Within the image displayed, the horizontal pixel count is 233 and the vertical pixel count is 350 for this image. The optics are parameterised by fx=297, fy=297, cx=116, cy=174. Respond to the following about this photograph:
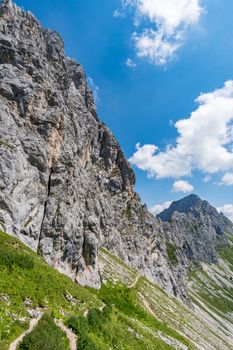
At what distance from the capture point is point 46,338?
57.7ft

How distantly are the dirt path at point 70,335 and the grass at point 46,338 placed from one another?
56cm

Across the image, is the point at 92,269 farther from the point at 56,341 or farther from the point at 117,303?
the point at 56,341

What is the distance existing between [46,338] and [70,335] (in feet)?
13.1

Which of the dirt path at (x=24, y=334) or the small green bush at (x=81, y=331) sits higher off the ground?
the small green bush at (x=81, y=331)

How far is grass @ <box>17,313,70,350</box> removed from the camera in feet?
54.0

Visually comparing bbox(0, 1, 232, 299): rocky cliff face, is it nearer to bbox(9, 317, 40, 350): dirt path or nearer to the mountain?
the mountain

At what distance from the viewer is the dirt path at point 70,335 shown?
19.9 m

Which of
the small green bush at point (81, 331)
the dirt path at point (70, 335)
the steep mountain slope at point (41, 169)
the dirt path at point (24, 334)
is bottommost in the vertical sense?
the dirt path at point (24, 334)

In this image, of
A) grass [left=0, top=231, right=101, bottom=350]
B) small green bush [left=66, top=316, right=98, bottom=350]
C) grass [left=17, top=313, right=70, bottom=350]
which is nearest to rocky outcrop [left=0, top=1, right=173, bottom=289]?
grass [left=0, top=231, right=101, bottom=350]

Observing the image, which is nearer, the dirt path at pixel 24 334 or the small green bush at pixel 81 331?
the dirt path at pixel 24 334

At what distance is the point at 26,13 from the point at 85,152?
2404 inches

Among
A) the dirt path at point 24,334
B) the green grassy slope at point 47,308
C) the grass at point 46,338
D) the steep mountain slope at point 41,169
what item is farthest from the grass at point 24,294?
the steep mountain slope at point 41,169

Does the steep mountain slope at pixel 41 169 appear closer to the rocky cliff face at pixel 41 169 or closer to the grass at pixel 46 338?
the rocky cliff face at pixel 41 169

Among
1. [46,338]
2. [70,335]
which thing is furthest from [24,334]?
[70,335]
